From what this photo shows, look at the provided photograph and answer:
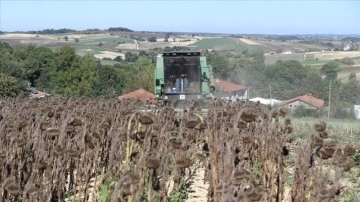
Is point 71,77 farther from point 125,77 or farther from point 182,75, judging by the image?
point 182,75

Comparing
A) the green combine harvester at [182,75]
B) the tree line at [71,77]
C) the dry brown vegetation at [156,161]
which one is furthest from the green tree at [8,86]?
the dry brown vegetation at [156,161]

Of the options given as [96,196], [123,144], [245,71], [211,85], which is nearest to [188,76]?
[211,85]

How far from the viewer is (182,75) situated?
16375 mm

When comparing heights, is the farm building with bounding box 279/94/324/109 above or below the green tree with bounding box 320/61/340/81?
above

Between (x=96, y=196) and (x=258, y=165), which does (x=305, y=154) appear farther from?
(x=258, y=165)

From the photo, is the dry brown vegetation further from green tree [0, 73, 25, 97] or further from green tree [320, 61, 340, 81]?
green tree [320, 61, 340, 81]

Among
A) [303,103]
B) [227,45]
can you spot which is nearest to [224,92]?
[303,103]

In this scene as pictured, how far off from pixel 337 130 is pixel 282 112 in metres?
6.29

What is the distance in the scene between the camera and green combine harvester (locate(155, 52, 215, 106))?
1614 cm

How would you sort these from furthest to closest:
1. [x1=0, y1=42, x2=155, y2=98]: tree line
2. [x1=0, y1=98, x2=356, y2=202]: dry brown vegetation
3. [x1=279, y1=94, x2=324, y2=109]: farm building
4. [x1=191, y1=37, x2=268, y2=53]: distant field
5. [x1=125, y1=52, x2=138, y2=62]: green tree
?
[x1=191, y1=37, x2=268, y2=53]: distant field < [x1=125, y1=52, x2=138, y2=62]: green tree < [x1=0, y1=42, x2=155, y2=98]: tree line < [x1=279, y1=94, x2=324, y2=109]: farm building < [x1=0, y1=98, x2=356, y2=202]: dry brown vegetation

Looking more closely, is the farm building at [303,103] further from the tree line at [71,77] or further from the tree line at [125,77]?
the tree line at [71,77]

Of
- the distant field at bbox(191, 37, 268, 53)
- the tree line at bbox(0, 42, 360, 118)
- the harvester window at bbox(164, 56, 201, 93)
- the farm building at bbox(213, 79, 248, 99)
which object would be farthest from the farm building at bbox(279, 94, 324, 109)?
the distant field at bbox(191, 37, 268, 53)

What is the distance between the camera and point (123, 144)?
6664mm

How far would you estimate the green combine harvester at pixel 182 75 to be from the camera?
53.0ft
